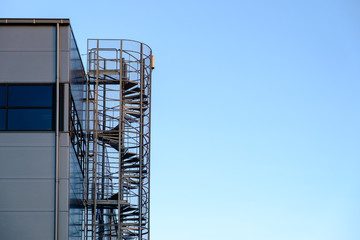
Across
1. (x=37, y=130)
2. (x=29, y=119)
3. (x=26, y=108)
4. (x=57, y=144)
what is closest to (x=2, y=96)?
(x=26, y=108)

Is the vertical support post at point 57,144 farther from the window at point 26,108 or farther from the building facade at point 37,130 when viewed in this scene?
the window at point 26,108

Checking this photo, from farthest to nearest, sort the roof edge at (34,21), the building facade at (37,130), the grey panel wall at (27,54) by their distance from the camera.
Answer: the roof edge at (34,21)
the grey panel wall at (27,54)
the building facade at (37,130)

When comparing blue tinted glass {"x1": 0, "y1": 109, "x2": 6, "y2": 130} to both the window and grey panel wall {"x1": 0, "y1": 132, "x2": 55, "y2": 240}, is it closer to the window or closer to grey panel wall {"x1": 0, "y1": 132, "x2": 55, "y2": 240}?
the window

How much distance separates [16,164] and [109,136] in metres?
10.5

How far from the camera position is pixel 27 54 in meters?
37.9

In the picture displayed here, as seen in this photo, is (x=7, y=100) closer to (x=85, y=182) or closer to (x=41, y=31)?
(x=41, y=31)

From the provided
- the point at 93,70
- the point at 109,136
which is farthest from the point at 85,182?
the point at 93,70

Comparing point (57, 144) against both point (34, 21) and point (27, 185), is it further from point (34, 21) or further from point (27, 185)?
point (34, 21)

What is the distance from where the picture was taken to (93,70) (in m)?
47.0

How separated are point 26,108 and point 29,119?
50cm

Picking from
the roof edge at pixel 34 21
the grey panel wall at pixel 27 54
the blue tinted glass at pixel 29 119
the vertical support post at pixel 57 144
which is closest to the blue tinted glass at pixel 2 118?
the blue tinted glass at pixel 29 119

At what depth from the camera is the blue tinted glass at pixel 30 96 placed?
123 feet

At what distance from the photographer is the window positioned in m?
37.3

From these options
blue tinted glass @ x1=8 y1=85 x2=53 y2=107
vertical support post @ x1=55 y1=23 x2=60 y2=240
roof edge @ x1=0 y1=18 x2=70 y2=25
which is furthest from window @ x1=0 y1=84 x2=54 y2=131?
roof edge @ x1=0 y1=18 x2=70 y2=25
